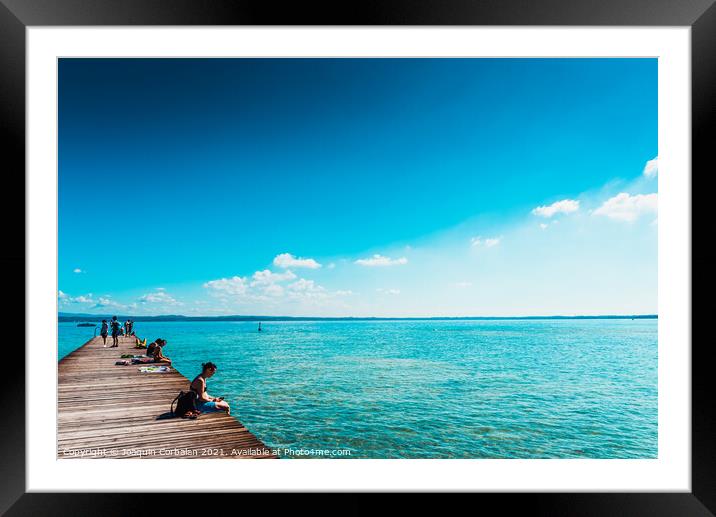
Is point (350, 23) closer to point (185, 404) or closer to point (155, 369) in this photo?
point (185, 404)

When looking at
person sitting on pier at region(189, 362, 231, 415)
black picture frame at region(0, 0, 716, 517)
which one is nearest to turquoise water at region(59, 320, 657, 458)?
person sitting on pier at region(189, 362, 231, 415)

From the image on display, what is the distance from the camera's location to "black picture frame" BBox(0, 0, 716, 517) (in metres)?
1.65

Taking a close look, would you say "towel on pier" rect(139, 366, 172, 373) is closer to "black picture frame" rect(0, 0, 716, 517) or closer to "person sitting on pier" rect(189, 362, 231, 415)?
"person sitting on pier" rect(189, 362, 231, 415)

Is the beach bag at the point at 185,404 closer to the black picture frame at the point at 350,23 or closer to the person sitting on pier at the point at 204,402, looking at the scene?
the person sitting on pier at the point at 204,402

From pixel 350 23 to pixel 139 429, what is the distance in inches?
118

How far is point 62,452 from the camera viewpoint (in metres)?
2.60

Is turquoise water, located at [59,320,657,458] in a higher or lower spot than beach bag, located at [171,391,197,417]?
lower

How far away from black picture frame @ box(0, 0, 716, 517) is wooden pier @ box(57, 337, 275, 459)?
24.7 inches

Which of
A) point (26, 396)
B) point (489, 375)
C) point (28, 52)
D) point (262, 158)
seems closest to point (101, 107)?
point (28, 52)

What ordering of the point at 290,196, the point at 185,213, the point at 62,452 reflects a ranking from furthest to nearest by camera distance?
the point at 290,196, the point at 185,213, the point at 62,452

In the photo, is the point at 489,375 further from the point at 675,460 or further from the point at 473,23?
the point at 473,23

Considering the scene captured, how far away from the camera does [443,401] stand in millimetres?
10539

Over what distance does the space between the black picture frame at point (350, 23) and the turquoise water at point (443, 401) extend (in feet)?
15.3

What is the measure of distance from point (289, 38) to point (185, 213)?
38.0 metres
